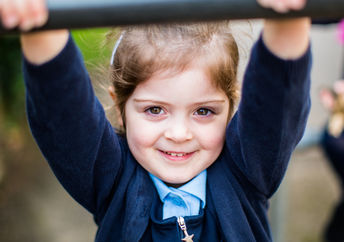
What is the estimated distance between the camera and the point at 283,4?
31.0 inches

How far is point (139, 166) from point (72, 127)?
279 millimetres

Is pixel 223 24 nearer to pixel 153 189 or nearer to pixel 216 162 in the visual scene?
pixel 216 162

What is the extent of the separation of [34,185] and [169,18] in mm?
2789

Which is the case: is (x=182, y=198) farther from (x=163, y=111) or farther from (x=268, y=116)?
(x=268, y=116)

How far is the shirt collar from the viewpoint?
125 centimetres

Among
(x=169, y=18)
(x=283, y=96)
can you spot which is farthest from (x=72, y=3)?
(x=283, y=96)

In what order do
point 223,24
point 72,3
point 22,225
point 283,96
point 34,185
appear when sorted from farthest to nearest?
point 34,185 < point 22,225 < point 223,24 < point 283,96 < point 72,3

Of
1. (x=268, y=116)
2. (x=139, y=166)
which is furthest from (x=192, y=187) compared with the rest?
(x=268, y=116)

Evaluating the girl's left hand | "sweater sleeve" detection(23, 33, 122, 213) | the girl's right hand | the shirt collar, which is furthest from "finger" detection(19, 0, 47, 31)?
the shirt collar

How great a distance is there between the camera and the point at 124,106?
1296 mm

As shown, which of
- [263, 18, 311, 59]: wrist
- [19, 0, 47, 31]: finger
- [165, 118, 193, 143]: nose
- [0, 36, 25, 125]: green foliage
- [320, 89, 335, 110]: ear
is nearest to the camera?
[19, 0, 47, 31]: finger

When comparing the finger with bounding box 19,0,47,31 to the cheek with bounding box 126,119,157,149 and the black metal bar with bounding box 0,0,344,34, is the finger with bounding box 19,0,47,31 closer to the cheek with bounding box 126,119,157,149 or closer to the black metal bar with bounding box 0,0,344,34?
the black metal bar with bounding box 0,0,344,34

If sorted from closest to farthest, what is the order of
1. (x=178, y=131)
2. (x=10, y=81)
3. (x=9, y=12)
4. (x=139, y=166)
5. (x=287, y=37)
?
(x=9, y=12) < (x=287, y=37) < (x=178, y=131) < (x=139, y=166) < (x=10, y=81)

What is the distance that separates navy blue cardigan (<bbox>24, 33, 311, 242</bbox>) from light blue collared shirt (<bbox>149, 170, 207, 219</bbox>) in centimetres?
2
